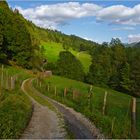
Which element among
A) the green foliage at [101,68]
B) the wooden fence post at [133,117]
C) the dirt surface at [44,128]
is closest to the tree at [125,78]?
the green foliage at [101,68]

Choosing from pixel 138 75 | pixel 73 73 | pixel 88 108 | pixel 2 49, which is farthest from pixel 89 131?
pixel 73 73

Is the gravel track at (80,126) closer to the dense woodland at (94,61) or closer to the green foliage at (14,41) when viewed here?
the green foliage at (14,41)

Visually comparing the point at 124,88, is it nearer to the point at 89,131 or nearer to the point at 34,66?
the point at 34,66

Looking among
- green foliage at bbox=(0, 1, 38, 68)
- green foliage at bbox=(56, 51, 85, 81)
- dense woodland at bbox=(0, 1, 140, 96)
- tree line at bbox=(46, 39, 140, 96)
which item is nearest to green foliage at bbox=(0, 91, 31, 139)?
green foliage at bbox=(0, 1, 38, 68)

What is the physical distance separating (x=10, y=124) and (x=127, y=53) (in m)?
119

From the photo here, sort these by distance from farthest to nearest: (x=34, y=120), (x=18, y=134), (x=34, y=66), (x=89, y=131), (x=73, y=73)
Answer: (x=73, y=73), (x=34, y=66), (x=34, y=120), (x=89, y=131), (x=18, y=134)

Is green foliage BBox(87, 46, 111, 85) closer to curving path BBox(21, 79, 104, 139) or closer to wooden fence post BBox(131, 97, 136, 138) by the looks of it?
curving path BBox(21, 79, 104, 139)

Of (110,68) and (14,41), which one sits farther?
(110,68)

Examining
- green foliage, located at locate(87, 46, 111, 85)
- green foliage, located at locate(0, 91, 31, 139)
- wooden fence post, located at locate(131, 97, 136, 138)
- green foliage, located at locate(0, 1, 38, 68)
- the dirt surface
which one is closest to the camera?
green foliage, located at locate(0, 91, 31, 139)

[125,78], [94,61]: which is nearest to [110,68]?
[94,61]

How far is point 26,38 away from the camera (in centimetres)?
10275

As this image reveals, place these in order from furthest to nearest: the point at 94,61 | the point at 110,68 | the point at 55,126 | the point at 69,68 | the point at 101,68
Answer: the point at 94,61 < the point at 110,68 < the point at 69,68 < the point at 101,68 < the point at 55,126

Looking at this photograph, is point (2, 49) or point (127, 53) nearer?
point (2, 49)

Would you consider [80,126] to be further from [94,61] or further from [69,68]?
[94,61]
